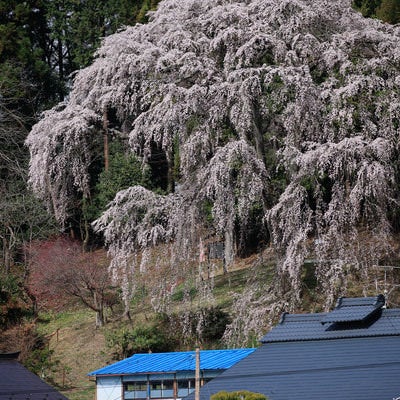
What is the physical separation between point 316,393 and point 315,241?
21.0 feet

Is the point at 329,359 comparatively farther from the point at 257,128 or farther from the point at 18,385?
the point at 257,128

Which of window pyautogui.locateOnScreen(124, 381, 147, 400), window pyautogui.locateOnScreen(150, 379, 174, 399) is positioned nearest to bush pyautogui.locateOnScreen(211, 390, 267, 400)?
window pyautogui.locateOnScreen(150, 379, 174, 399)

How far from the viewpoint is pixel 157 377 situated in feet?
68.9

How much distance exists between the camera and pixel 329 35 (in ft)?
80.2

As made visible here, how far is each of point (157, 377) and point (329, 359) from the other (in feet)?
17.6

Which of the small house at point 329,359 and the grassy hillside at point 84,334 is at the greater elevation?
the small house at point 329,359

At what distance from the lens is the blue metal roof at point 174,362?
20.6 meters

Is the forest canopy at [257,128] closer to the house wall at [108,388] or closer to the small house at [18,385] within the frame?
the house wall at [108,388]

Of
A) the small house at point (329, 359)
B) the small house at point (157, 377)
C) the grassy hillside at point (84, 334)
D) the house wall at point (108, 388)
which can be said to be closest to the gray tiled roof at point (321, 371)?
the small house at point (329, 359)

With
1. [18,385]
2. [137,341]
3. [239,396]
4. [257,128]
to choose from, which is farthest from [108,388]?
[257,128]

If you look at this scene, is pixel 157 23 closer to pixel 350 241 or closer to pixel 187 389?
pixel 350 241

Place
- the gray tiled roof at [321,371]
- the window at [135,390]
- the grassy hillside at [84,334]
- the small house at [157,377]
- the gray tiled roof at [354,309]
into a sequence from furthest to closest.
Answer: the grassy hillside at [84,334] → the window at [135,390] → the small house at [157,377] → the gray tiled roof at [354,309] → the gray tiled roof at [321,371]

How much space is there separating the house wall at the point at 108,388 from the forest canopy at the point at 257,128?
9.48ft

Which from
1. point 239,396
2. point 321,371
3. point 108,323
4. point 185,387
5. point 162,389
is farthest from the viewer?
point 108,323
